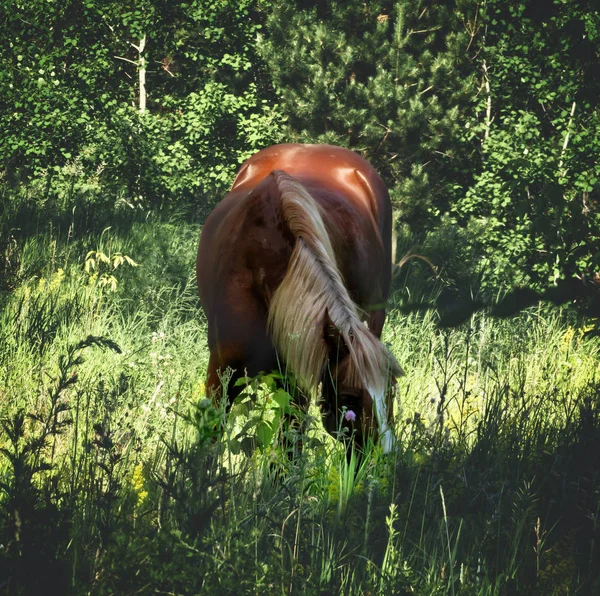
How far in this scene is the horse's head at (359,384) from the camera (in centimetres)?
286

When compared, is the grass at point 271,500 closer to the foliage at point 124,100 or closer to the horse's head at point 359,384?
the horse's head at point 359,384

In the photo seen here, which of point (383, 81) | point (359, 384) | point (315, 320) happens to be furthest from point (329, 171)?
point (383, 81)

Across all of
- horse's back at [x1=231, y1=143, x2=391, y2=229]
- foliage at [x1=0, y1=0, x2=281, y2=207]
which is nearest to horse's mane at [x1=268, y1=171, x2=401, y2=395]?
horse's back at [x1=231, y1=143, x2=391, y2=229]

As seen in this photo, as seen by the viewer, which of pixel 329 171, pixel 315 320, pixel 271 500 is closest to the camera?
pixel 271 500

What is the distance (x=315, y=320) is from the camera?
3002mm

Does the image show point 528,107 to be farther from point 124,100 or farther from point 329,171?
point 329,171

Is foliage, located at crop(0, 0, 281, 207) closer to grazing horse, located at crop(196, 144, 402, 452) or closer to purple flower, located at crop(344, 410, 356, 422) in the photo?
grazing horse, located at crop(196, 144, 402, 452)

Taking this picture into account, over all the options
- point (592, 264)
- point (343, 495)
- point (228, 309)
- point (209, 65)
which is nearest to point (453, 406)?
point (228, 309)

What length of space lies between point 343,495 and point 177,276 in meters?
5.27

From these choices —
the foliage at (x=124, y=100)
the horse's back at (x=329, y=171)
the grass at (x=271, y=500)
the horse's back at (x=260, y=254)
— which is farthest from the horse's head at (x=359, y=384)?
the foliage at (x=124, y=100)

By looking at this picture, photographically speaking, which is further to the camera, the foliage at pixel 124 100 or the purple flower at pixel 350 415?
the foliage at pixel 124 100

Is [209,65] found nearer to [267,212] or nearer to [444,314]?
[267,212]

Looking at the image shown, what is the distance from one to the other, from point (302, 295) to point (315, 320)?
0.13 meters

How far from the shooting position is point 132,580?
6.38 feet
